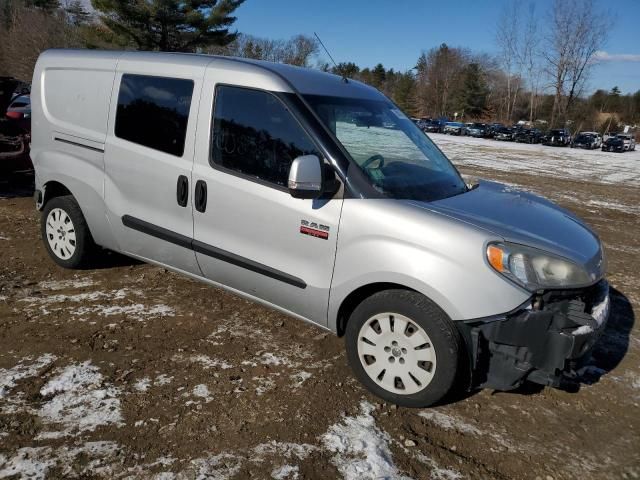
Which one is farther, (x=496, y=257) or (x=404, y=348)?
(x=404, y=348)

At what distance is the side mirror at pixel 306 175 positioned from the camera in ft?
9.68

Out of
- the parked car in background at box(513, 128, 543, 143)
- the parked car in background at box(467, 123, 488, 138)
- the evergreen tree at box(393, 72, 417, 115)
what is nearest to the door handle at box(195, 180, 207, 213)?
the parked car in background at box(513, 128, 543, 143)

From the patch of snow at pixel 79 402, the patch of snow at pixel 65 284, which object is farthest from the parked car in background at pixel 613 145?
the patch of snow at pixel 79 402

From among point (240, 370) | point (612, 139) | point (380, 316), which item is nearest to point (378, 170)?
point (380, 316)

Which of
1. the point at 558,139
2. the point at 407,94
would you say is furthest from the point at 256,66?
the point at 407,94

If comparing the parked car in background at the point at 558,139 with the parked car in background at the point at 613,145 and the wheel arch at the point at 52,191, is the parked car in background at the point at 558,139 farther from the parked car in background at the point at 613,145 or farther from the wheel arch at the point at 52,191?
the wheel arch at the point at 52,191

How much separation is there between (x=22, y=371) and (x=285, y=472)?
6.00 feet

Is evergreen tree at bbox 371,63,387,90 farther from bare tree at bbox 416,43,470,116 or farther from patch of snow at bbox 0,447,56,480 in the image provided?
patch of snow at bbox 0,447,56,480

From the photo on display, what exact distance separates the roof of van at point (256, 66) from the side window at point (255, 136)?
0.18 meters

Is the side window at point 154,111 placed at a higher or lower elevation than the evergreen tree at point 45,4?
lower

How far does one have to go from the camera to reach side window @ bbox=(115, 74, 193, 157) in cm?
378

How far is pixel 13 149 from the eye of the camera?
25.9 ft

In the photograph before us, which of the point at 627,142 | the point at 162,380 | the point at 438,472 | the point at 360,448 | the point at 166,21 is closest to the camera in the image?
the point at 438,472

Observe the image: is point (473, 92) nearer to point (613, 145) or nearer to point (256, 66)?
point (613, 145)
